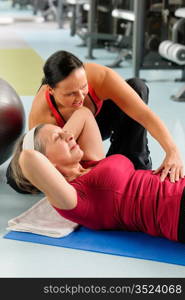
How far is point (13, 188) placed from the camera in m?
2.49

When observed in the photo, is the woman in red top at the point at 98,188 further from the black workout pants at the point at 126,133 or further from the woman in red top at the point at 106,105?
the black workout pants at the point at 126,133

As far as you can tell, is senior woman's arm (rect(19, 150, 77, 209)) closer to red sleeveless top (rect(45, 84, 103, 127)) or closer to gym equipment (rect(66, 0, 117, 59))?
red sleeveless top (rect(45, 84, 103, 127))

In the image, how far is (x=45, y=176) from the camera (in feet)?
5.73

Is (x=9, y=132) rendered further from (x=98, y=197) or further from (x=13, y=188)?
(x=98, y=197)

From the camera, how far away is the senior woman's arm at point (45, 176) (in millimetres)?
1727

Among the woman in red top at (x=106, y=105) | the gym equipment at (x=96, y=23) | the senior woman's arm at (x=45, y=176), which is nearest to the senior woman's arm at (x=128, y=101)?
the woman in red top at (x=106, y=105)

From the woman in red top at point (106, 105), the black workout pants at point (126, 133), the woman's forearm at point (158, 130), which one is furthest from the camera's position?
the black workout pants at point (126, 133)

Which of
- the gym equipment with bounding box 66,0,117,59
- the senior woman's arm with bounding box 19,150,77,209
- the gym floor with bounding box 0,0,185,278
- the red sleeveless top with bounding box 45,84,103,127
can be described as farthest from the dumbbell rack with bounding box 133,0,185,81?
the senior woman's arm with bounding box 19,150,77,209

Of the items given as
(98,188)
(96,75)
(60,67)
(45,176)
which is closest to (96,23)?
(96,75)

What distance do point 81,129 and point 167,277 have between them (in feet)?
2.46

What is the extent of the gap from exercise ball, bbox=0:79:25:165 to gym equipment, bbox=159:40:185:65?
7.65 ft

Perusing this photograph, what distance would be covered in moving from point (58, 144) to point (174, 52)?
297 centimetres

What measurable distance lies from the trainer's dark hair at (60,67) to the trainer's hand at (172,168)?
1.60ft

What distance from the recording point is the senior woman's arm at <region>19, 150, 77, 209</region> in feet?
5.67
